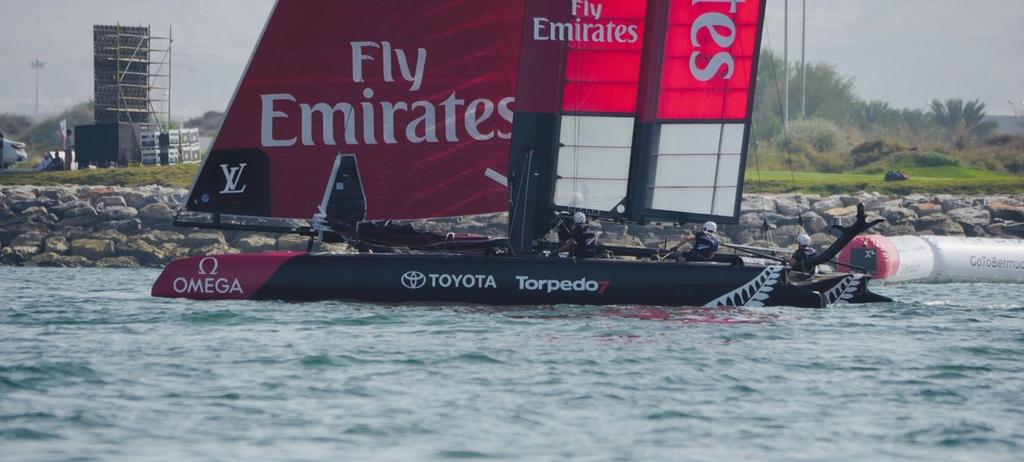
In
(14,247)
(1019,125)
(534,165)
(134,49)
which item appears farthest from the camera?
(1019,125)

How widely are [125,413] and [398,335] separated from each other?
5140 millimetres

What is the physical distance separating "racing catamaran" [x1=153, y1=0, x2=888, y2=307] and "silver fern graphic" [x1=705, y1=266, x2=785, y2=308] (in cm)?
38

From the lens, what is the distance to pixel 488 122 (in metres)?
20.8

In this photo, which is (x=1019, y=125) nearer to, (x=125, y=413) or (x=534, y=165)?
(x=534, y=165)

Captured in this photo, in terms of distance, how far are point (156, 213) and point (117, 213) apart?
1.04 meters

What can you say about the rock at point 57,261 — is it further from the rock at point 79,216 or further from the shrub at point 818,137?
the shrub at point 818,137

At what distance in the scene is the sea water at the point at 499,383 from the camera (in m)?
10.6

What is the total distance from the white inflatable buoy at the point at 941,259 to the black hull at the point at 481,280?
41.4 ft

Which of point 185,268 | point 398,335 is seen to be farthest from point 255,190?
point 398,335

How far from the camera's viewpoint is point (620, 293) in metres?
19.3

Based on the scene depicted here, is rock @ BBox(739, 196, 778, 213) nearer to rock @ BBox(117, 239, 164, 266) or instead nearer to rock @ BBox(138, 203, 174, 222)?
rock @ BBox(138, 203, 174, 222)

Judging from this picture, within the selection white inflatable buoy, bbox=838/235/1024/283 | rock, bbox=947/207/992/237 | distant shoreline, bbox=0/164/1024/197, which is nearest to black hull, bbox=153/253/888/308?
white inflatable buoy, bbox=838/235/1024/283

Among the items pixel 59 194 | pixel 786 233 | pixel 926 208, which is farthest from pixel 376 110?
pixel 926 208

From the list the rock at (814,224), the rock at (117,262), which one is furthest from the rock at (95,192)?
the rock at (814,224)
